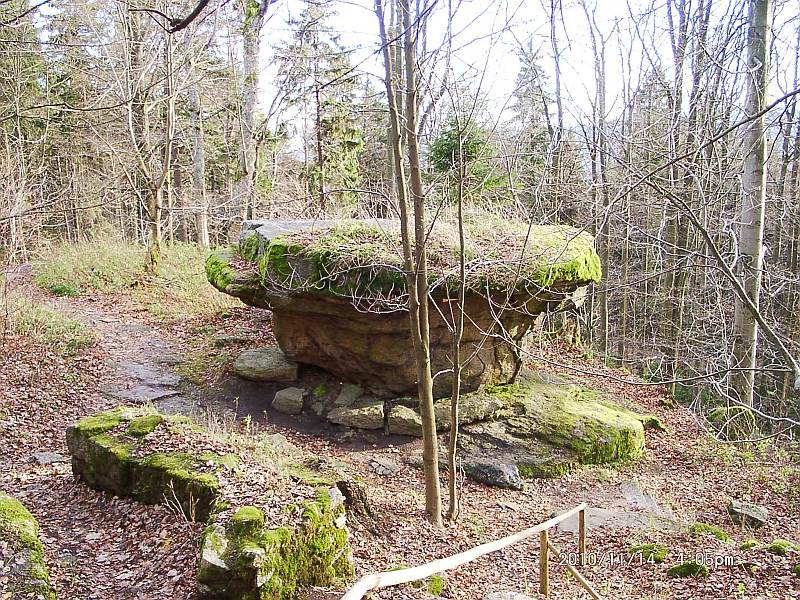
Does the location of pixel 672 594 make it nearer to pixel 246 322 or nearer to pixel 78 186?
pixel 246 322

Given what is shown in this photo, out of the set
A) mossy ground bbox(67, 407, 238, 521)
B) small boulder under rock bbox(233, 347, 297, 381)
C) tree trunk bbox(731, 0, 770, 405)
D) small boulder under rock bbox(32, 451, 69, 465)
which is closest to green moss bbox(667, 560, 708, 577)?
tree trunk bbox(731, 0, 770, 405)

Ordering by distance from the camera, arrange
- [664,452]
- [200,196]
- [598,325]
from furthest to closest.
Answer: [200,196] < [598,325] < [664,452]

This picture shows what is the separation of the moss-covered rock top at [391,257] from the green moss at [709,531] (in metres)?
3.12

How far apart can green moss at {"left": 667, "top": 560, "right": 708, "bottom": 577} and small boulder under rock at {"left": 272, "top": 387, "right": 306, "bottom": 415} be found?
4899mm

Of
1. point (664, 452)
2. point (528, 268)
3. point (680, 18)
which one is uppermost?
point (680, 18)

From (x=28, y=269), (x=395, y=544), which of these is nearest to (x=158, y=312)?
(x=28, y=269)

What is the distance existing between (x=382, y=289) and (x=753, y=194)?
4699 mm

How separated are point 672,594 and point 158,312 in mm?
9935

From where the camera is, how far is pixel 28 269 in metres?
14.4

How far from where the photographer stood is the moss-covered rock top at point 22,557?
10.2ft

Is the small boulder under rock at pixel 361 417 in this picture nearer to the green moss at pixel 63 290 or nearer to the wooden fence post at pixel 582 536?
the wooden fence post at pixel 582 536

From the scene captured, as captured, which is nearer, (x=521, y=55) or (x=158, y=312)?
(x=521, y=55)

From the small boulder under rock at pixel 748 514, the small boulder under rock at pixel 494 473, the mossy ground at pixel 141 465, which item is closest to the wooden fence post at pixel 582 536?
the small boulder under rock at pixel 494 473

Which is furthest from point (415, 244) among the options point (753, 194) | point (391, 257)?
point (753, 194)
